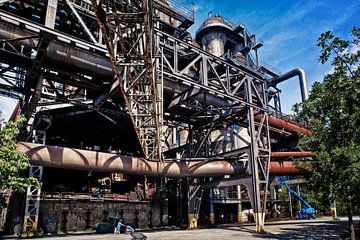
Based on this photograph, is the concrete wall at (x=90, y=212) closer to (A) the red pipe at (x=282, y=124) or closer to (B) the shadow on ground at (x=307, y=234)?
(B) the shadow on ground at (x=307, y=234)

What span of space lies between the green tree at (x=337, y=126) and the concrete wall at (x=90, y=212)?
16.5m

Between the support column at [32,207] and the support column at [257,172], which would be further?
the support column at [32,207]

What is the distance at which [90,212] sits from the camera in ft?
72.6

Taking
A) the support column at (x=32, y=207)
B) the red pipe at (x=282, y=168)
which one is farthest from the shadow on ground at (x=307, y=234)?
the support column at (x=32, y=207)

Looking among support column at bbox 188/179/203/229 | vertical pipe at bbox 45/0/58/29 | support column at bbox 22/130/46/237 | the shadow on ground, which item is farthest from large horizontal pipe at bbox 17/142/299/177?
support column at bbox 22/130/46/237

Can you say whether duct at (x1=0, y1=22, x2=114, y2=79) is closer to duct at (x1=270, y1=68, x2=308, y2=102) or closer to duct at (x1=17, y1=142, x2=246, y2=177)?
duct at (x1=17, y1=142, x2=246, y2=177)

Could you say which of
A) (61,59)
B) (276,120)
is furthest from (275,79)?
(61,59)

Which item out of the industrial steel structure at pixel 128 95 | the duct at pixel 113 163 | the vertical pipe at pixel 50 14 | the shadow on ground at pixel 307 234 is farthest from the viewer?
the shadow on ground at pixel 307 234

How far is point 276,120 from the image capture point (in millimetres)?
23328

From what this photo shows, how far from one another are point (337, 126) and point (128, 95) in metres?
8.42

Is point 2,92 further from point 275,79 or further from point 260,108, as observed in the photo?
point 275,79

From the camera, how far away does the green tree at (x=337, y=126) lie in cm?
974

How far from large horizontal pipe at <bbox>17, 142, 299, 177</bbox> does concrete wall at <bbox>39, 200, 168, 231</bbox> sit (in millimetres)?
10060

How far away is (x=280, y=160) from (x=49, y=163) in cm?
1533
